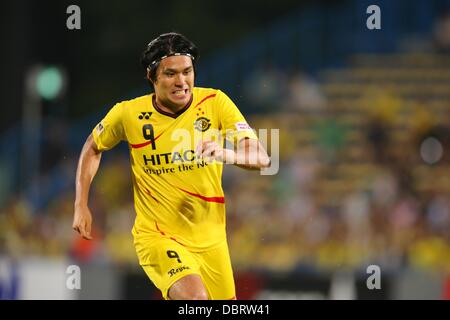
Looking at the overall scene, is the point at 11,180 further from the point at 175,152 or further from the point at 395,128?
the point at 175,152

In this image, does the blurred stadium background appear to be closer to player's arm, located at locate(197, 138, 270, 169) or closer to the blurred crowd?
the blurred crowd

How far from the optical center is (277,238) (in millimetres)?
16406

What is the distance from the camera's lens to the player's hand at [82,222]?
27.6 feet

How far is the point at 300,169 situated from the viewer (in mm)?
17594

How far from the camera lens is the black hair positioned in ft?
26.8

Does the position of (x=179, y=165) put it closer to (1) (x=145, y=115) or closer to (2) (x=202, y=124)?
(2) (x=202, y=124)

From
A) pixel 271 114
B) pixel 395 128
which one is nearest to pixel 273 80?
pixel 271 114

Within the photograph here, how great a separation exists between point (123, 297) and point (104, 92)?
12.3 m

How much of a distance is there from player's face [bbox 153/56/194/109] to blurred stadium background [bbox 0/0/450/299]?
20.9 feet

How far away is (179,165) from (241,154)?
0.64 m
